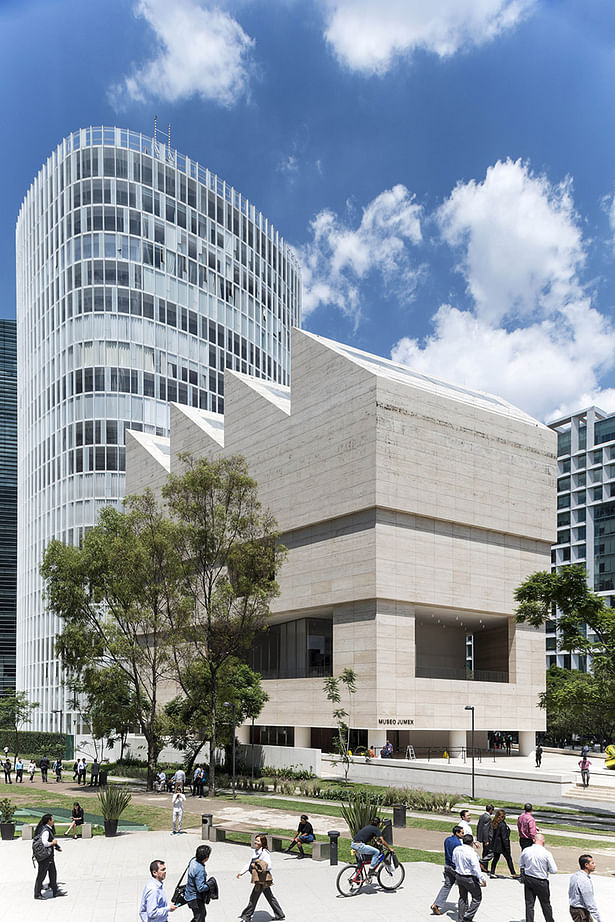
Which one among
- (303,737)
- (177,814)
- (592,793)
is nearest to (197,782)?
(303,737)

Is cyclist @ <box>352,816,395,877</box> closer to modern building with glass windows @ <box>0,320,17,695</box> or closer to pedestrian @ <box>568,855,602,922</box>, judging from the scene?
pedestrian @ <box>568,855,602,922</box>

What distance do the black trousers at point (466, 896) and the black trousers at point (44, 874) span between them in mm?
8114

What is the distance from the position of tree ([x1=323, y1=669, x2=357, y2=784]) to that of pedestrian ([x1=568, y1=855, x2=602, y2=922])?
31028 millimetres

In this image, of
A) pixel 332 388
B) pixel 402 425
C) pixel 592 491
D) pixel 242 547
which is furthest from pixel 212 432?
pixel 592 491

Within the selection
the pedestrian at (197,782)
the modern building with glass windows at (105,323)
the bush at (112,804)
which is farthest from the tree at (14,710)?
the bush at (112,804)

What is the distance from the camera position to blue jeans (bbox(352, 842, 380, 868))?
17.6 meters

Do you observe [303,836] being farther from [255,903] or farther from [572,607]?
[572,607]

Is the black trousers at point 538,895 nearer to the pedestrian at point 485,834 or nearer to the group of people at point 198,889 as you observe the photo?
the group of people at point 198,889

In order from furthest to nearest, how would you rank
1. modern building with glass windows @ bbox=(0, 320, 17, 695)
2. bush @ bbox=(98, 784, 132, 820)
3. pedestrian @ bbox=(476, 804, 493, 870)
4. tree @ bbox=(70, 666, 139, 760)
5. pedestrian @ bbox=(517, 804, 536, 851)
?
1. modern building with glass windows @ bbox=(0, 320, 17, 695)
2. tree @ bbox=(70, 666, 139, 760)
3. bush @ bbox=(98, 784, 132, 820)
4. pedestrian @ bbox=(476, 804, 493, 870)
5. pedestrian @ bbox=(517, 804, 536, 851)

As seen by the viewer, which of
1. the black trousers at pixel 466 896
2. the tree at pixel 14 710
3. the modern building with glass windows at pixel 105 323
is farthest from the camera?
the modern building with glass windows at pixel 105 323

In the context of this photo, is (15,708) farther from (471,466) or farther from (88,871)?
(88,871)

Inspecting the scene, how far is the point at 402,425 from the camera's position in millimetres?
51344

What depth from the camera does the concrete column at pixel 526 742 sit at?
56.5m

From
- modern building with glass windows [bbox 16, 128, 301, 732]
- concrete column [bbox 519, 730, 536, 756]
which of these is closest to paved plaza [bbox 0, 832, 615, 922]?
concrete column [bbox 519, 730, 536, 756]
